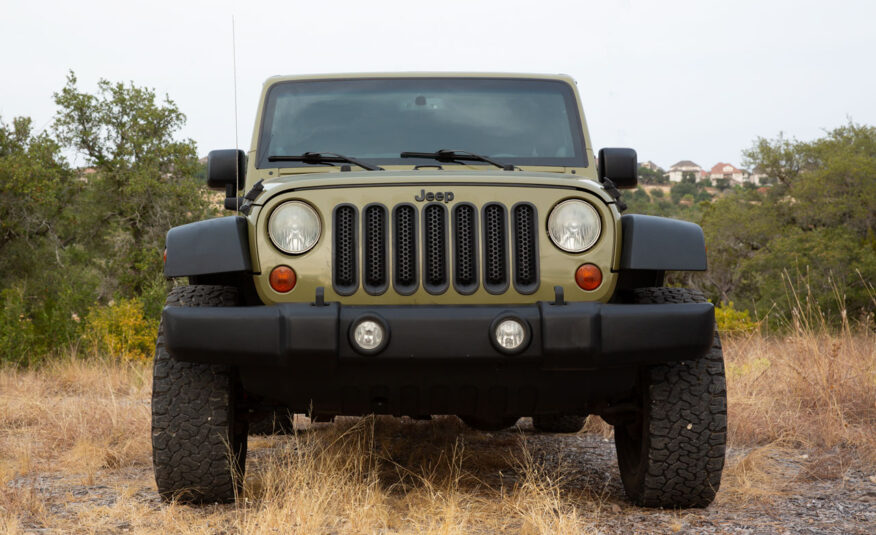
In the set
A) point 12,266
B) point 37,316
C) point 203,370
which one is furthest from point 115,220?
point 203,370

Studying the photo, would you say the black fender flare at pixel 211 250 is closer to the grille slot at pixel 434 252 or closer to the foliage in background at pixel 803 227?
the grille slot at pixel 434 252

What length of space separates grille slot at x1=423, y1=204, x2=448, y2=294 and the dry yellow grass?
2.68 ft

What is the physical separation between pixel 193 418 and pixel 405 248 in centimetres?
107

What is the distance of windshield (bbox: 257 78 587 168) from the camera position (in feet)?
14.0

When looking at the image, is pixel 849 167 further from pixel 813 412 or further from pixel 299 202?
pixel 299 202

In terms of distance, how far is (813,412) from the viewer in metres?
5.41

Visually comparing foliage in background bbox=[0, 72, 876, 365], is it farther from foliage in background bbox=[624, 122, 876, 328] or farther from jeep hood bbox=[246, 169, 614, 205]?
jeep hood bbox=[246, 169, 614, 205]

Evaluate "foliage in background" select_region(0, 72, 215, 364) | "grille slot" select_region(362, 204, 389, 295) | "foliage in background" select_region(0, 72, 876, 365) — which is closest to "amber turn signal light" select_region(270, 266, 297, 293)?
"grille slot" select_region(362, 204, 389, 295)

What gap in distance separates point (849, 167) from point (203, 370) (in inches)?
1125

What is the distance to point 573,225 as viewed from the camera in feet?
10.3

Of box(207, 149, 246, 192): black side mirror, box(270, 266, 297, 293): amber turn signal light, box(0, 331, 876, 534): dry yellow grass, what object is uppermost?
box(207, 149, 246, 192): black side mirror

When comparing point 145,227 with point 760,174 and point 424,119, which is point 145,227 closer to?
point 424,119

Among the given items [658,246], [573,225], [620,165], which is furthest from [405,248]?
[620,165]

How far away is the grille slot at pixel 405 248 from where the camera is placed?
121 inches
